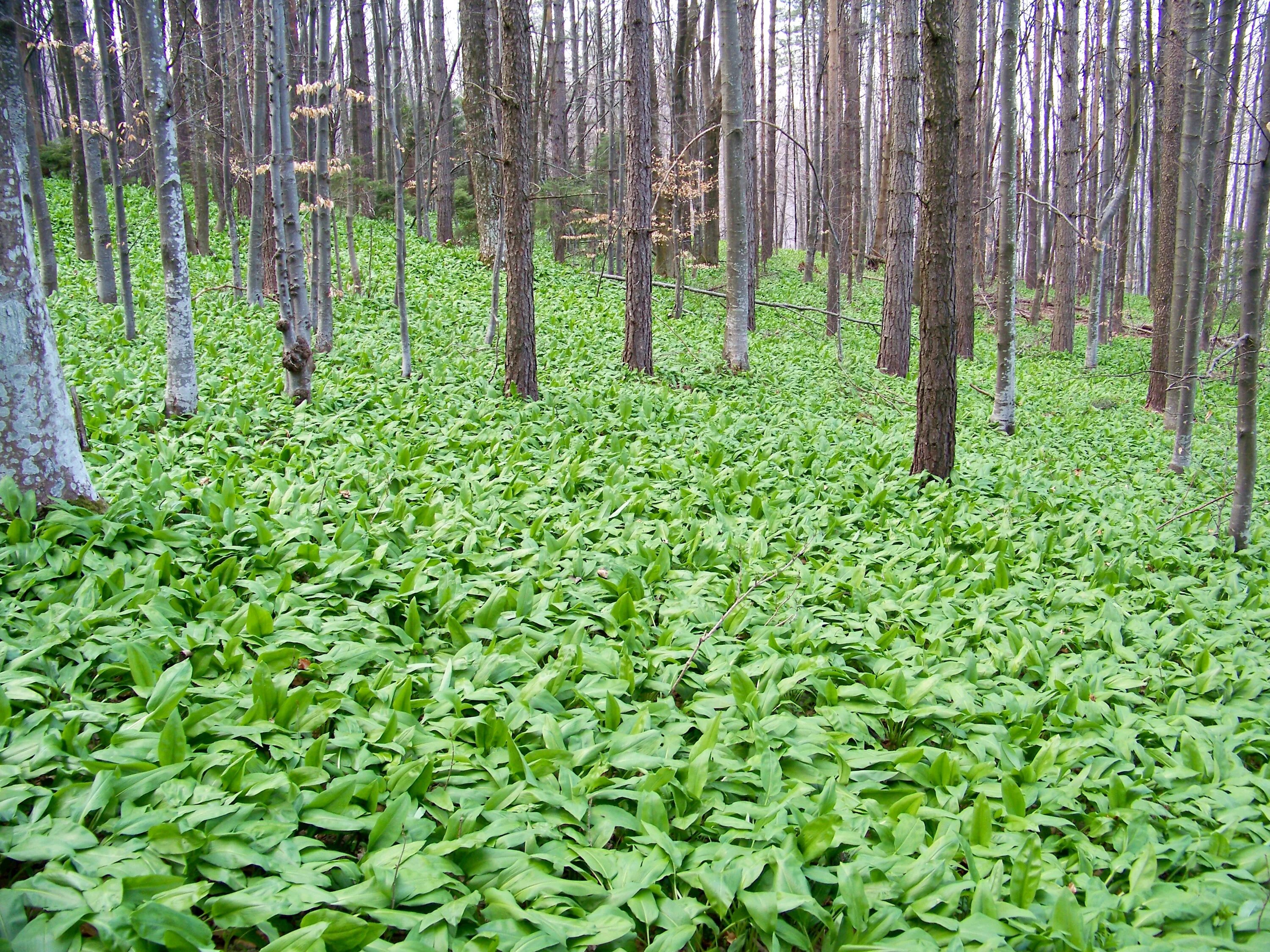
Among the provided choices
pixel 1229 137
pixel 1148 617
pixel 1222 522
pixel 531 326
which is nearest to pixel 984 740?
pixel 1148 617

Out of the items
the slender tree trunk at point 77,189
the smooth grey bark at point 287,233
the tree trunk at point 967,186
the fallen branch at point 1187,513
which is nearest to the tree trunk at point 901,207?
the tree trunk at point 967,186

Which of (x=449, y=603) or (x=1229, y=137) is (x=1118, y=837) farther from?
(x=1229, y=137)

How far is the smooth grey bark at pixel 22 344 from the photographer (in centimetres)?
349

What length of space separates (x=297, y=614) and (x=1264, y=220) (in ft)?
20.8

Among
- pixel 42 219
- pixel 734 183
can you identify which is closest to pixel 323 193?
pixel 42 219

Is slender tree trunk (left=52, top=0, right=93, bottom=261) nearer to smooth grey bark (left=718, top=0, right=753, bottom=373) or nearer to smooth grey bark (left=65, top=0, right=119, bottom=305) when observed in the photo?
smooth grey bark (left=65, top=0, right=119, bottom=305)

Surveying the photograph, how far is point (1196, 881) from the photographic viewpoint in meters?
2.49

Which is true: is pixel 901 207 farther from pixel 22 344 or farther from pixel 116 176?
pixel 22 344

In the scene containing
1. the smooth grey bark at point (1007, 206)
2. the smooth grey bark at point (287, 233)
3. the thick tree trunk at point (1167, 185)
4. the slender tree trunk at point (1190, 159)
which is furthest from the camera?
the thick tree trunk at point (1167, 185)

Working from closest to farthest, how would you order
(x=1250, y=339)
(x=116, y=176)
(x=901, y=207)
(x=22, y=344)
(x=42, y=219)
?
1. (x=22, y=344)
2. (x=1250, y=339)
3. (x=116, y=176)
4. (x=42, y=219)
5. (x=901, y=207)

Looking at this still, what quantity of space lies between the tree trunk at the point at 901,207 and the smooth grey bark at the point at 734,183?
3058 mm

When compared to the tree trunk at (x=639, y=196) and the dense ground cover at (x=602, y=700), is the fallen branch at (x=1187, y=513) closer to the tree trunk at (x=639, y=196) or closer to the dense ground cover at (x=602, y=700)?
the dense ground cover at (x=602, y=700)

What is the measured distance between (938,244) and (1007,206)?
2567 mm

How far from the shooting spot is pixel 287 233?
705cm
